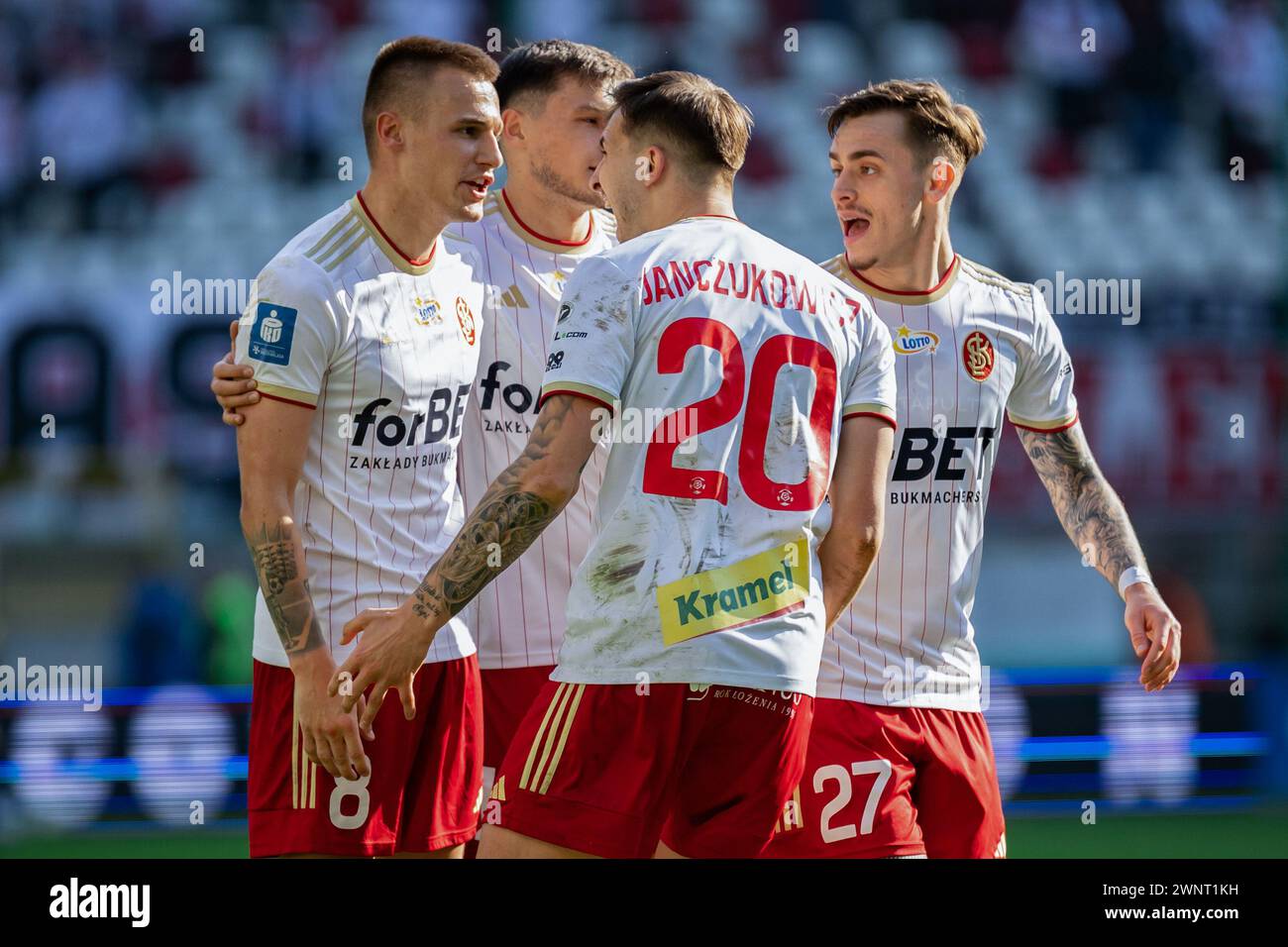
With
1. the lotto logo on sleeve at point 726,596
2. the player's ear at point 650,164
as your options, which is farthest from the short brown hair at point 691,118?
the lotto logo on sleeve at point 726,596

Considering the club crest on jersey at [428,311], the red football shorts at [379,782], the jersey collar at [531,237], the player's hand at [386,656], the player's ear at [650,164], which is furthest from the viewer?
the jersey collar at [531,237]

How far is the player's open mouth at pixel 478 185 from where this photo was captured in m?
3.62

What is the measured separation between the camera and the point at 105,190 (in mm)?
11289

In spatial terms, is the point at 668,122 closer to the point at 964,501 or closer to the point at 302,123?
the point at 964,501

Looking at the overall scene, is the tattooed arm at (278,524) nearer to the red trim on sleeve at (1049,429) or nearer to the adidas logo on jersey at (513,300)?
the adidas logo on jersey at (513,300)

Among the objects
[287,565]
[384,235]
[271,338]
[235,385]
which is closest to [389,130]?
[384,235]

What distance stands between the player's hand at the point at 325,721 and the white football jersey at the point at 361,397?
178 mm

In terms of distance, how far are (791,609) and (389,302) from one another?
120 cm

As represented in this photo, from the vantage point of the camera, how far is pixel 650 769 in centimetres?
286

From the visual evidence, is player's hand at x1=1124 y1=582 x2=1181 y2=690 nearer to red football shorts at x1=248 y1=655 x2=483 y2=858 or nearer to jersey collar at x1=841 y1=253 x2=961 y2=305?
jersey collar at x1=841 y1=253 x2=961 y2=305

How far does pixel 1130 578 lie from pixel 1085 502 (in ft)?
0.78

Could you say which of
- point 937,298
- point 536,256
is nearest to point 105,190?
point 536,256

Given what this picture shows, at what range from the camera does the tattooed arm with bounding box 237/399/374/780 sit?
3229 millimetres

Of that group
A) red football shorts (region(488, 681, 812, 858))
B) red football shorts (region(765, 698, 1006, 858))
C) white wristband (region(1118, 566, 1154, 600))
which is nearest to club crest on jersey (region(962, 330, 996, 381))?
white wristband (region(1118, 566, 1154, 600))
